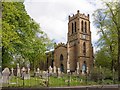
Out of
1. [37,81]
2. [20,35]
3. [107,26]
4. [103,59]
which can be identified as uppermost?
[107,26]

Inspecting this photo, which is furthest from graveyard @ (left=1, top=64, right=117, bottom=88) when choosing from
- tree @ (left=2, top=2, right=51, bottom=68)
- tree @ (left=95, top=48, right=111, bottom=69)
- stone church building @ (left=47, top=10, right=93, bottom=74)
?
stone church building @ (left=47, top=10, right=93, bottom=74)

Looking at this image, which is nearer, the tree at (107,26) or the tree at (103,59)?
the tree at (107,26)

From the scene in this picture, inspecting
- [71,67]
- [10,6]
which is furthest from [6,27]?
[71,67]

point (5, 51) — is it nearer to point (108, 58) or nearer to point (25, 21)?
point (25, 21)

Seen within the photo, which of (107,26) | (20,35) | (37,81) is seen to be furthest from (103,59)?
(20,35)

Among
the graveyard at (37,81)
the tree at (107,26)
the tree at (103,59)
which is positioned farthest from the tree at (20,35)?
the tree at (103,59)

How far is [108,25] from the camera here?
6.71 m

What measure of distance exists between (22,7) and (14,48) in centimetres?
93

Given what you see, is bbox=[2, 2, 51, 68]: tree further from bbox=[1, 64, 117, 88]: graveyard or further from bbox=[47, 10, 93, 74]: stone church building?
bbox=[47, 10, 93, 74]: stone church building

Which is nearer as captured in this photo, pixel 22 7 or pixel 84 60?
pixel 22 7

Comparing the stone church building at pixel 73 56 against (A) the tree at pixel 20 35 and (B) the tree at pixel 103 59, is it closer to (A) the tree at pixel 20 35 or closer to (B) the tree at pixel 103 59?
(B) the tree at pixel 103 59

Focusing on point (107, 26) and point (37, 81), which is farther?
point (107, 26)

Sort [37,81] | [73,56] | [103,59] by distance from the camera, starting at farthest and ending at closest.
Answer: [73,56] < [103,59] < [37,81]

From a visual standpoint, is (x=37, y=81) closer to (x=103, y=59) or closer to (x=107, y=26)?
(x=107, y=26)
